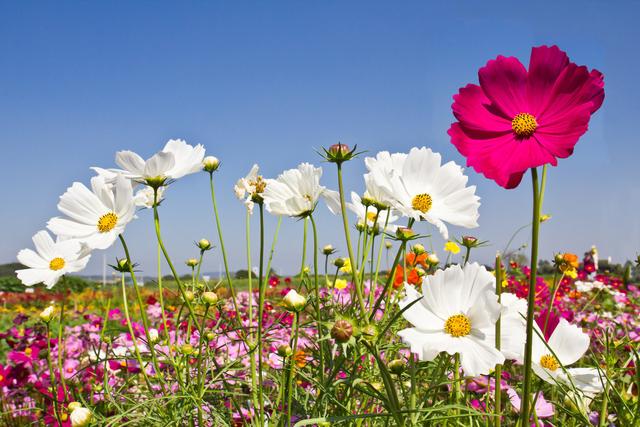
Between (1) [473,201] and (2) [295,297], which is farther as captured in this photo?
(1) [473,201]

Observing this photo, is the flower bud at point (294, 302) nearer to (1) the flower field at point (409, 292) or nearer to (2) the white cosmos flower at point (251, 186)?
(1) the flower field at point (409, 292)

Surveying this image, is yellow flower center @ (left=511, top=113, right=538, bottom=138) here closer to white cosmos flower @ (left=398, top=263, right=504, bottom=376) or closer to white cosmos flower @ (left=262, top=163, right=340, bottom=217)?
white cosmos flower @ (left=398, top=263, right=504, bottom=376)

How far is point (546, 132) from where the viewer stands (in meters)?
0.61

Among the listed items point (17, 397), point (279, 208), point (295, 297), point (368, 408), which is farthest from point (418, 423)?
point (17, 397)

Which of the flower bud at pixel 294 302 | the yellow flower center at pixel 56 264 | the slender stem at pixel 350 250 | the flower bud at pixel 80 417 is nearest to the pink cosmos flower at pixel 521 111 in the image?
the slender stem at pixel 350 250

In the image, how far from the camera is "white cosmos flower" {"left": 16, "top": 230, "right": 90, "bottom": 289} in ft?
3.06

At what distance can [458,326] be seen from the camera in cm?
68

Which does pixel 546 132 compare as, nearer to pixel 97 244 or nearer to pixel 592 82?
pixel 592 82

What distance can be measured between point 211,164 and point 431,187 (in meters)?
0.45

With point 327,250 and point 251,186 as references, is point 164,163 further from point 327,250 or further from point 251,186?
point 327,250

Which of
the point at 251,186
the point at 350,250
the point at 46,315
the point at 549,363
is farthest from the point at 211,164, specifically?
the point at 549,363

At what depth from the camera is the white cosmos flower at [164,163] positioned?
2.88 ft

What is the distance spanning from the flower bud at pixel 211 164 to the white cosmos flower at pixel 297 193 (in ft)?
0.55

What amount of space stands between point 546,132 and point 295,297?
1.17ft
